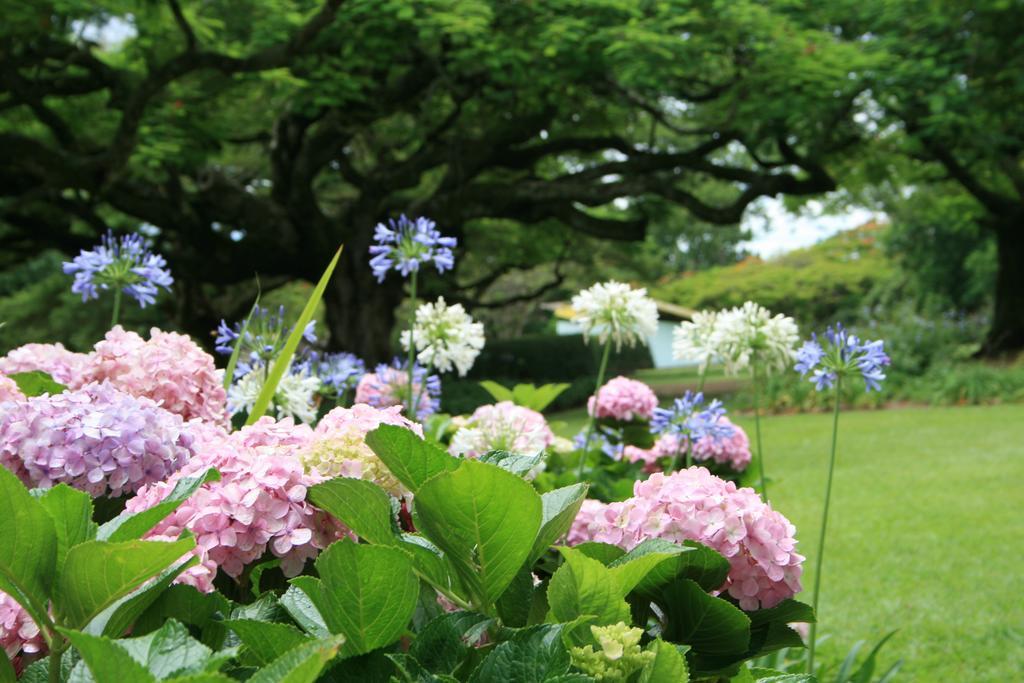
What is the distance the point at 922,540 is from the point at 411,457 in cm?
658

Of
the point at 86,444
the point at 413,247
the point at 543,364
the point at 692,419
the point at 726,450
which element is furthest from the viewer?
the point at 543,364

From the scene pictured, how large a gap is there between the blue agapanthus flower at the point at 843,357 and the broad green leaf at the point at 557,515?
125 cm

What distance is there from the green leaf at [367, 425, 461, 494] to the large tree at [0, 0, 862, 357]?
9055 millimetres

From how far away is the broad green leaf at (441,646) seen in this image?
82cm

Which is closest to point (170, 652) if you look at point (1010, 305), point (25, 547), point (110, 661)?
point (110, 661)

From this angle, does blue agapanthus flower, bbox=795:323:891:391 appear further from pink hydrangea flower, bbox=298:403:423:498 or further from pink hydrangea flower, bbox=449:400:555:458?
pink hydrangea flower, bbox=298:403:423:498

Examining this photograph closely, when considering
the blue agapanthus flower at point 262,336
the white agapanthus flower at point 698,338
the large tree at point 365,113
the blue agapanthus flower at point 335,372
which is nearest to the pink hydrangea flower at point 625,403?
the white agapanthus flower at point 698,338

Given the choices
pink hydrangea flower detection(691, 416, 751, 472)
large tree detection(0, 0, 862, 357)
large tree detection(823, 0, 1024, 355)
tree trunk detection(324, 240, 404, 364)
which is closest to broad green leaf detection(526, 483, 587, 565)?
pink hydrangea flower detection(691, 416, 751, 472)

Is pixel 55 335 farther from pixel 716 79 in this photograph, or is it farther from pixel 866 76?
pixel 866 76

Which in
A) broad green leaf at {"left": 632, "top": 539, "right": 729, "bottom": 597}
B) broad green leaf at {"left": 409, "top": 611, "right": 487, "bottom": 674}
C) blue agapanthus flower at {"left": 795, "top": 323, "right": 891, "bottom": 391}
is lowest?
blue agapanthus flower at {"left": 795, "top": 323, "right": 891, "bottom": 391}

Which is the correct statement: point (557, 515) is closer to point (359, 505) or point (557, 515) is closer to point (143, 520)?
point (359, 505)

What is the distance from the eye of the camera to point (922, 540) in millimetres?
6734

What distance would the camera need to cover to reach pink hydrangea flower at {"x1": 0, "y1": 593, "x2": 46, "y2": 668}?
2.78 feet

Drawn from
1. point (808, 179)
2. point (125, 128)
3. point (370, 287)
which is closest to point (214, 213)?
point (370, 287)
